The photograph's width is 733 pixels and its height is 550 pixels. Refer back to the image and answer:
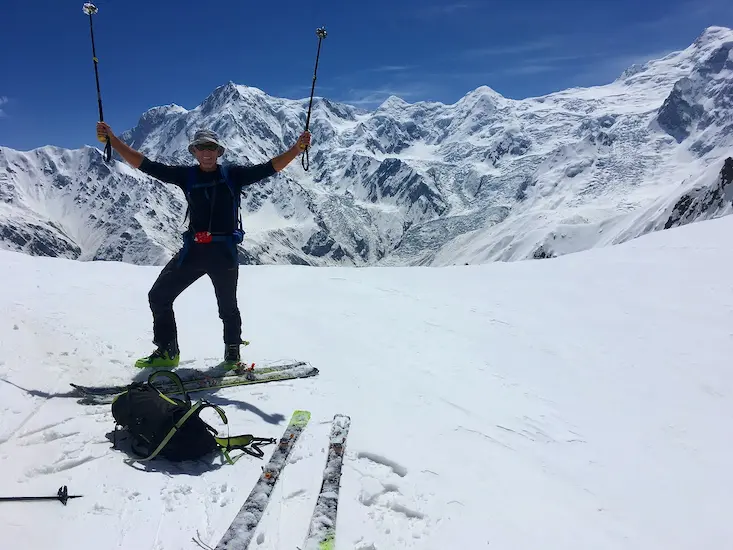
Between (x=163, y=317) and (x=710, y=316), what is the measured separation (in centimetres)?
1239

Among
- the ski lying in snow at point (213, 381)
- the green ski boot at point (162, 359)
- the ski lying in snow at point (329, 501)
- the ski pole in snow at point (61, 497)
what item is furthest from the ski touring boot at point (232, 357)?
the ski pole in snow at point (61, 497)

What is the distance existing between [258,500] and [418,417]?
9.58 feet

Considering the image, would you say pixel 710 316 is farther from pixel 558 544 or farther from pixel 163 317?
pixel 163 317

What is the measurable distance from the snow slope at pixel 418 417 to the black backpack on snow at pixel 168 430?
185 millimetres

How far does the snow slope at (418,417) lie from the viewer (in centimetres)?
452

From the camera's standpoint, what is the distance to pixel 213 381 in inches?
295

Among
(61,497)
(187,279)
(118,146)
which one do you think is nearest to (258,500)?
(61,497)

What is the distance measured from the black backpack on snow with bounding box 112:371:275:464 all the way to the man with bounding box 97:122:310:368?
255 cm

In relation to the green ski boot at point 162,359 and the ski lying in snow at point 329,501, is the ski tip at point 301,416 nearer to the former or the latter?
the ski lying in snow at point 329,501

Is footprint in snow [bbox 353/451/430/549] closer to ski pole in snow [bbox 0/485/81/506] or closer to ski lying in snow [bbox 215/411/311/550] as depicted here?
ski lying in snow [bbox 215/411/311/550]

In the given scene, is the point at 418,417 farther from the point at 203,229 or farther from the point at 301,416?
the point at 203,229

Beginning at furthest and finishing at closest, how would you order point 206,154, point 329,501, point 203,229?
point 203,229 < point 206,154 < point 329,501

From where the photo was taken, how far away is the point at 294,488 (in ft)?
16.2

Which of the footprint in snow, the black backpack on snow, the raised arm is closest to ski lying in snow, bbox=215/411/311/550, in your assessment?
the black backpack on snow
